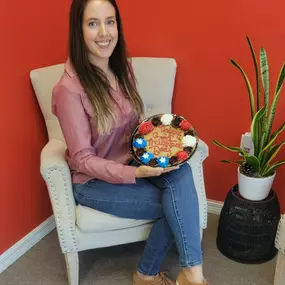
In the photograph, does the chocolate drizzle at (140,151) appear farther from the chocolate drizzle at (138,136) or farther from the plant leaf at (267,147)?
the plant leaf at (267,147)

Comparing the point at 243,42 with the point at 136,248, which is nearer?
the point at 243,42

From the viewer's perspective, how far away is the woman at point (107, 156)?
5.36 feet

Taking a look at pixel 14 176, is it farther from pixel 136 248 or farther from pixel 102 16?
pixel 102 16

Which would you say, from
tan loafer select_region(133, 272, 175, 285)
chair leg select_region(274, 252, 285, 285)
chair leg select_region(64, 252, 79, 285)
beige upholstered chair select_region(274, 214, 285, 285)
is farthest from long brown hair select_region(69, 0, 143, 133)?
chair leg select_region(274, 252, 285, 285)

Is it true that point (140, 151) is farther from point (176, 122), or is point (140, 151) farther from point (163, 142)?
point (176, 122)

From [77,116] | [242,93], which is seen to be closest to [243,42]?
[242,93]

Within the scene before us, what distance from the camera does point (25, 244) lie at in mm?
2154

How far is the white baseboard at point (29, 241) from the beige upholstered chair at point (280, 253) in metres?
0.66

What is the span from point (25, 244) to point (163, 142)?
0.98 metres

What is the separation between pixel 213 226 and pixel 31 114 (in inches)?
46.4

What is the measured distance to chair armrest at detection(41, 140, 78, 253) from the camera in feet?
5.60

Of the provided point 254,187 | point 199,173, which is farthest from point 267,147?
point 199,173

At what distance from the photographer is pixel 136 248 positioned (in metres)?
2.18

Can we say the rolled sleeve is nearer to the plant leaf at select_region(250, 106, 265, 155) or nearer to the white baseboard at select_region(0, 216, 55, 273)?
the plant leaf at select_region(250, 106, 265, 155)
